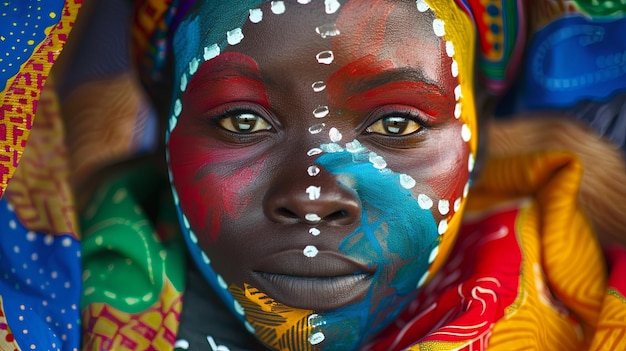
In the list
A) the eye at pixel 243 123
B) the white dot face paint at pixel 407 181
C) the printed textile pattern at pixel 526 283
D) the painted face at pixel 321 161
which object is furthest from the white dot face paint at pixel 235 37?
the printed textile pattern at pixel 526 283

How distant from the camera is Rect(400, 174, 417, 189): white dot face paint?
3.97 ft

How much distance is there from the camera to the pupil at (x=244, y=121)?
1.23 metres

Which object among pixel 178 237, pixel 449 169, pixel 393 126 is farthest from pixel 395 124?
pixel 178 237

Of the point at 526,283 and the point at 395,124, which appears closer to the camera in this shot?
the point at 395,124

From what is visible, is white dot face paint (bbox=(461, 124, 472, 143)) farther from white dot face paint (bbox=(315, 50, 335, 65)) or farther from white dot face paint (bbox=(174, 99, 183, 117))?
white dot face paint (bbox=(174, 99, 183, 117))

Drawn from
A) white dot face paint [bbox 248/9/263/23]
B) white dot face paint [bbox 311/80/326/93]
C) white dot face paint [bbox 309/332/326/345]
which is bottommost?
white dot face paint [bbox 309/332/326/345]

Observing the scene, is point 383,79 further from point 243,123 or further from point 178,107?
point 178,107

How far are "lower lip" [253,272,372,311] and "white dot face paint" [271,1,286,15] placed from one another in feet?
1.25

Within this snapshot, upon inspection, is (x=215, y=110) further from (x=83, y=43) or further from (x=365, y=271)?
(x=83, y=43)

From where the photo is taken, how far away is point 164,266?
136 cm

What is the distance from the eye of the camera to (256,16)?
120cm

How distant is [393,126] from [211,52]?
0.30 metres

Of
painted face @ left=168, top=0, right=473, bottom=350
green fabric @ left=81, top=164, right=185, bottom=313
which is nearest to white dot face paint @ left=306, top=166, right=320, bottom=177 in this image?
painted face @ left=168, top=0, right=473, bottom=350

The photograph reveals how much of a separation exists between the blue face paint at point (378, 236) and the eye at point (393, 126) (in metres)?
0.04
